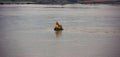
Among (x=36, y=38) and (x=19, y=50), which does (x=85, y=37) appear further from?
(x=19, y=50)

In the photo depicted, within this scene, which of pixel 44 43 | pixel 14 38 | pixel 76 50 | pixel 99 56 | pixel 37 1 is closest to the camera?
pixel 99 56

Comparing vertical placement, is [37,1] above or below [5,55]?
below

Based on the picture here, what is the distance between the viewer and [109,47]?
2492cm

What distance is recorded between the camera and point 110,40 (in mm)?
28562

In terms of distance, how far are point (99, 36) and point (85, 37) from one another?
47.2 inches

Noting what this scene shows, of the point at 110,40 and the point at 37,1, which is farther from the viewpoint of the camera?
the point at 37,1

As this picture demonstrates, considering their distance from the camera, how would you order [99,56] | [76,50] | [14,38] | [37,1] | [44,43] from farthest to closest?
[37,1] < [14,38] < [44,43] < [76,50] < [99,56]

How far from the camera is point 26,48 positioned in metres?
24.5

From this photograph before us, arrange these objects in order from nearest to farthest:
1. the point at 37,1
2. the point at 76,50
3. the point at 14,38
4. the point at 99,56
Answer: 1. the point at 99,56
2. the point at 76,50
3. the point at 14,38
4. the point at 37,1

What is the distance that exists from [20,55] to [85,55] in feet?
10.1

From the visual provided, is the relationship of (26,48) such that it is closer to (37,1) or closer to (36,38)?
(36,38)

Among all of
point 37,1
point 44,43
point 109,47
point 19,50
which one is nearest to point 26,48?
point 19,50

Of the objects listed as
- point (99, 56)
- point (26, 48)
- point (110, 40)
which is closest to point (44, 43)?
point (26, 48)

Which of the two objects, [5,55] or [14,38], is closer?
[5,55]
